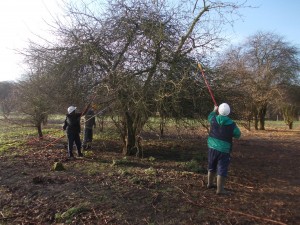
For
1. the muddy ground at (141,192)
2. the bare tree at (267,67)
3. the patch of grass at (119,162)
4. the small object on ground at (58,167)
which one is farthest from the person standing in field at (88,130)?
the bare tree at (267,67)

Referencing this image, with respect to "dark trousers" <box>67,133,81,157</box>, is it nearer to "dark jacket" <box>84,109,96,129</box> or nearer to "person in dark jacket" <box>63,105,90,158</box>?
"person in dark jacket" <box>63,105,90,158</box>

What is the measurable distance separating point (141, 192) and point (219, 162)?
4.99 ft

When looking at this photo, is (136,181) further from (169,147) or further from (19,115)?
(19,115)

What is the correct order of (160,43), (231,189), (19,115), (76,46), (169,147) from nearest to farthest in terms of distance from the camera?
(231,189), (160,43), (76,46), (169,147), (19,115)

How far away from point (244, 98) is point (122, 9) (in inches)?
159

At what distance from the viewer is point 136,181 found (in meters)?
6.60

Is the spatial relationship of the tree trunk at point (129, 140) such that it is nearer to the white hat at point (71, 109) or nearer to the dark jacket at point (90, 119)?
the dark jacket at point (90, 119)

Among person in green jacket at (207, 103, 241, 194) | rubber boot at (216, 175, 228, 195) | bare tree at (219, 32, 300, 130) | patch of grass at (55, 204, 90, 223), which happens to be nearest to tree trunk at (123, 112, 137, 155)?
person in green jacket at (207, 103, 241, 194)

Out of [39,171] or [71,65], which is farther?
[71,65]

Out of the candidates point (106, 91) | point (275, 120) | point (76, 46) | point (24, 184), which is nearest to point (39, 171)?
point (24, 184)

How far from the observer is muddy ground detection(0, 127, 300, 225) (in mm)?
5125

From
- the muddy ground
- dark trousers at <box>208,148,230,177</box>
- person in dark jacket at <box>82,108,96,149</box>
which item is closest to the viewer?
the muddy ground

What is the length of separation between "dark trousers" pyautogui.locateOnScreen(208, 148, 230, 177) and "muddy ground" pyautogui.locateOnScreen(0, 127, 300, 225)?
1.33 ft

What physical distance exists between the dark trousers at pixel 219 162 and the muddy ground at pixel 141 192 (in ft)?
1.33
